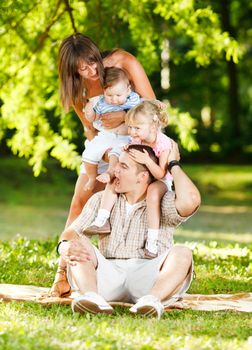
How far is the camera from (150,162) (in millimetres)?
5445

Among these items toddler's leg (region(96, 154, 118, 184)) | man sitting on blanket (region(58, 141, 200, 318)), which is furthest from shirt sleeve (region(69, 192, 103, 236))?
toddler's leg (region(96, 154, 118, 184))

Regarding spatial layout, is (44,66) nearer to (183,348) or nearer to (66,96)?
(66,96)

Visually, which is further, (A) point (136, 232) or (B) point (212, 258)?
(B) point (212, 258)

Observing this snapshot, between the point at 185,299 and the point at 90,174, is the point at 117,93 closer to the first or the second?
the point at 90,174

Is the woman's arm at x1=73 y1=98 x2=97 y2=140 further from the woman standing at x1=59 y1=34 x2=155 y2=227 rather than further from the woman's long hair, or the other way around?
the woman's long hair

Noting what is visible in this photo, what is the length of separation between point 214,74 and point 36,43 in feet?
57.8

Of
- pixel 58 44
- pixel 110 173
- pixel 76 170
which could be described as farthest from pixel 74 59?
pixel 76 170

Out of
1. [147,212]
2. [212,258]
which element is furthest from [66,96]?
[212,258]

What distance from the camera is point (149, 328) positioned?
4695 mm

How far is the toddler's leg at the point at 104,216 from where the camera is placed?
5461 mm

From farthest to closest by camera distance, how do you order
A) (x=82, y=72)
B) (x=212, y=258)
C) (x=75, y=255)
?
(x=212, y=258) < (x=82, y=72) < (x=75, y=255)

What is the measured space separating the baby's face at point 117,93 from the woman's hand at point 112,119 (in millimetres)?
72

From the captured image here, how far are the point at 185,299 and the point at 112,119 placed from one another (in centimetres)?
129

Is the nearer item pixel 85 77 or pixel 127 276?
pixel 127 276
